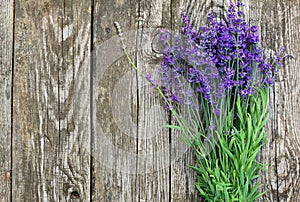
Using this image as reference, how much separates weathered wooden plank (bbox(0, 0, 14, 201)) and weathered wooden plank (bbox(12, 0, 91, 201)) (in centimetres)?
3

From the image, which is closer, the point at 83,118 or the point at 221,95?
the point at 221,95

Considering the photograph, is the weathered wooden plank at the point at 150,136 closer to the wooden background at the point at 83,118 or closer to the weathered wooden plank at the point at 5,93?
the wooden background at the point at 83,118

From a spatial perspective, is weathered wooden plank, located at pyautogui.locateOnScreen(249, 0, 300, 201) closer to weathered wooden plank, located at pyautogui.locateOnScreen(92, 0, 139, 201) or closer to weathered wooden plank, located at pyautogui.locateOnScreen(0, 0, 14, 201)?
weathered wooden plank, located at pyautogui.locateOnScreen(92, 0, 139, 201)

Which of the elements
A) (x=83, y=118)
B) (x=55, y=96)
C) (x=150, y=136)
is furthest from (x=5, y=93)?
(x=150, y=136)

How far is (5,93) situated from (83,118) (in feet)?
1.29

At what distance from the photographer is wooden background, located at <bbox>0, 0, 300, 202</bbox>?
7.00 feet

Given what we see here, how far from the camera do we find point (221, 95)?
2033mm

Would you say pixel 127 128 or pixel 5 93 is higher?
pixel 5 93

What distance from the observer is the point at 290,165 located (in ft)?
7.06

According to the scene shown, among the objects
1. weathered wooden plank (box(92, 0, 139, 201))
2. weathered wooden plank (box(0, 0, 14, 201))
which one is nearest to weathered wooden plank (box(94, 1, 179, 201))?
weathered wooden plank (box(92, 0, 139, 201))

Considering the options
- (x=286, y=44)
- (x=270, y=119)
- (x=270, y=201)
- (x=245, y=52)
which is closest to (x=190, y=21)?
(x=245, y=52)

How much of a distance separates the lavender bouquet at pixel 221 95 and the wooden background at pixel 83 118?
0.09m

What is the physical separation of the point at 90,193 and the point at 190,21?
3.13 feet

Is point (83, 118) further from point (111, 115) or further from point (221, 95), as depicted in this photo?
point (221, 95)
